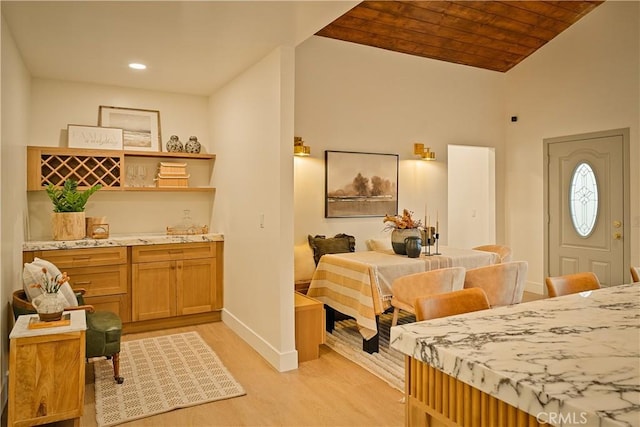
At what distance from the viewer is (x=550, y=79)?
5.97 m

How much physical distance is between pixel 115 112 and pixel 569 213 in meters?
5.68

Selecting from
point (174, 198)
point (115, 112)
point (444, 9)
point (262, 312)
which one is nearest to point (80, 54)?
point (115, 112)

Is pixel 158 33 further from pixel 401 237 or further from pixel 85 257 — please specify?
pixel 401 237

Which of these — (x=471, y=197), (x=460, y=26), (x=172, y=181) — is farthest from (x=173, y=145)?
(x=471, y=197)

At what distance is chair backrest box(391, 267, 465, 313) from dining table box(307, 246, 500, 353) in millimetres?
219

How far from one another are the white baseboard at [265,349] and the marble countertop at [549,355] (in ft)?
7.56

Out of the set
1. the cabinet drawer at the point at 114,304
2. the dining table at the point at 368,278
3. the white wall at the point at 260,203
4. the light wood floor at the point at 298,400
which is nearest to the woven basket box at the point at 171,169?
the white wall at the point at 260,203

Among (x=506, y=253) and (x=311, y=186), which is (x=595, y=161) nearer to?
(x=506, y=253)

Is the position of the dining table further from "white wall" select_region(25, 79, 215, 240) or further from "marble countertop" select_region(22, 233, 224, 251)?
"white wall" select_region(25, 79, 215, 240)

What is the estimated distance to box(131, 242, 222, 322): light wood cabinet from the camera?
436 cm

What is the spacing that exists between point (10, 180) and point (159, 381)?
1.76 meters

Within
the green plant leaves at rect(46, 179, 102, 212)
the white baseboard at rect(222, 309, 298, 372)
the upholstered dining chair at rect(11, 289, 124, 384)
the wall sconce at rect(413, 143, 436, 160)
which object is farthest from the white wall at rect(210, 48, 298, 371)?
the wall sconce at rect(413, 143, 436, 160)

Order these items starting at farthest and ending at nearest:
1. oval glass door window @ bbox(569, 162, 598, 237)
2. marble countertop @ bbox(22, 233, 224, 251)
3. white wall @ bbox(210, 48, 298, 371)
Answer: oval glass door window @ bbox(569, 162, 598, 237) < marble countertop @ bbox(22, 233, 224, 251) < white wall @ bbox(210, 48, 298, 371)

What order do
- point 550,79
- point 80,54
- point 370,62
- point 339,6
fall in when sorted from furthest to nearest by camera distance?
point 550,79, point 370,62, point 80,54, point 339,6
